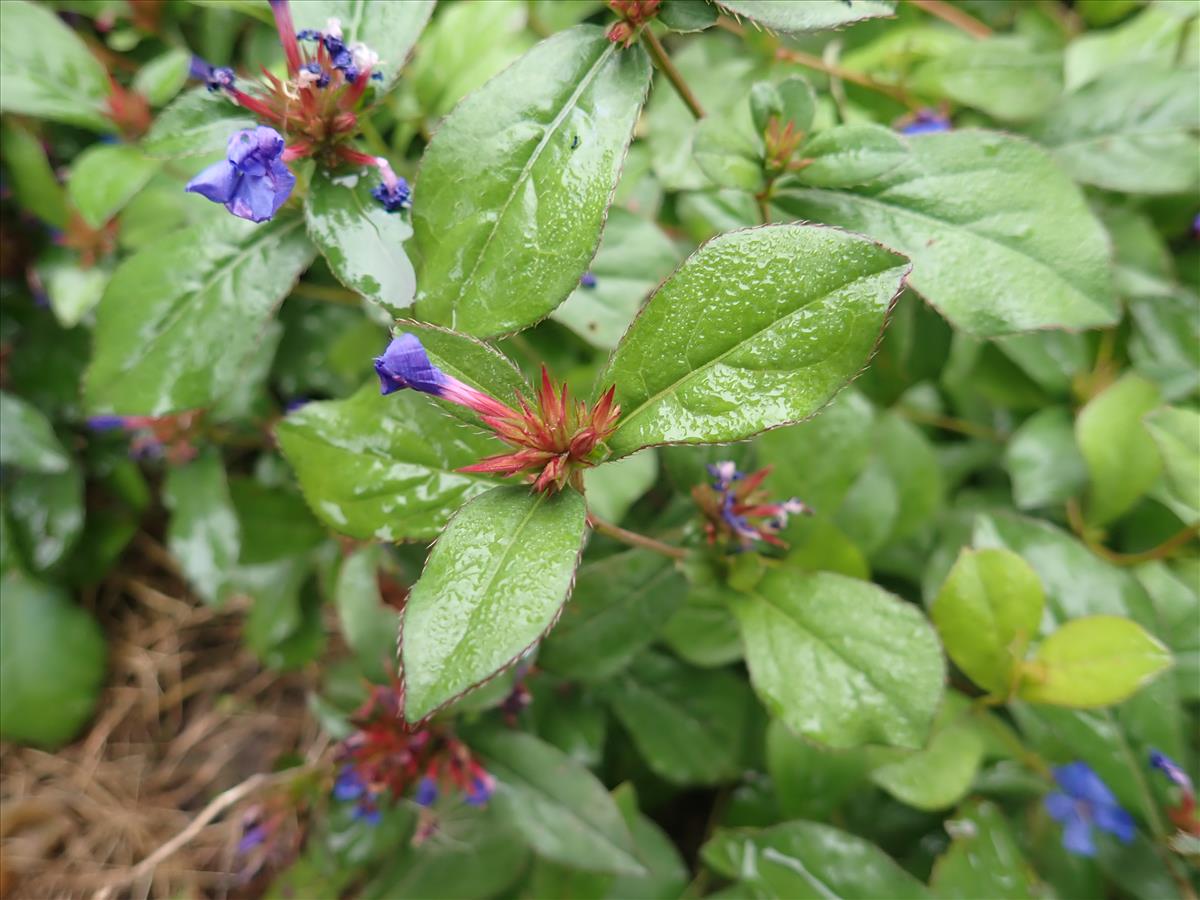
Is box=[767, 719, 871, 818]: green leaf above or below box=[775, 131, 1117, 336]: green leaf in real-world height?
below

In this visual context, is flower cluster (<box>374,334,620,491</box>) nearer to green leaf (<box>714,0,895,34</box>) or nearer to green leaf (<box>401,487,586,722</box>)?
green leaf (<box>401,487,586,722</box>)

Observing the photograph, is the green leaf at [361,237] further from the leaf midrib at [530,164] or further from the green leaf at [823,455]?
the green leaf at [823,455]

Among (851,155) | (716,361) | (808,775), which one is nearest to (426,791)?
(808,775)

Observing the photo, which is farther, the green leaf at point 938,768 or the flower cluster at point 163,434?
the flower cluster at point 163,434

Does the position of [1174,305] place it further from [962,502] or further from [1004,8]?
[1004,8]

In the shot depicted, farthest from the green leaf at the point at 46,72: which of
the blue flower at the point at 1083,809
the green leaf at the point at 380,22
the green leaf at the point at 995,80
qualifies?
Result: the blue flower at the point at 1083,809

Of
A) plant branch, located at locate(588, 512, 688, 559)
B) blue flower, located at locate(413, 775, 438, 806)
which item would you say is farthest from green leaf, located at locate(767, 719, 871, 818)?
→ blue flower, located at locate(413, 775, 438, 806)
